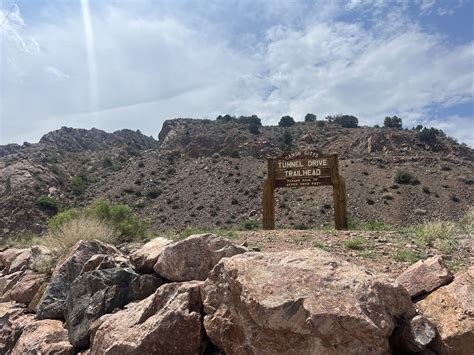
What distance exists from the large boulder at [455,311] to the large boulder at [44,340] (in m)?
4.65

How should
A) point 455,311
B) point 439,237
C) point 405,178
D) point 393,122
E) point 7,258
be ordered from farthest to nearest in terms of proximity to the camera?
1. point 393,122
2. point 405,178
3. point 7,258
4. point 439,237
5. point 455,311

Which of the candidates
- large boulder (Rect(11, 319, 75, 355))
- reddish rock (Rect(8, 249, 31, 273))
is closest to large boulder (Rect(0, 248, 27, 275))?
reddish rock (Rect(8, 249, 31, 273))

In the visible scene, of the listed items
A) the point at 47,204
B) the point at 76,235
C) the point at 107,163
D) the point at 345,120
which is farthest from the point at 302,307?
the point at 345,120

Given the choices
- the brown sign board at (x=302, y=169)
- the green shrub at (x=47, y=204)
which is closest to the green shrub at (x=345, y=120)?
the green shrub at (x=47, y=204)

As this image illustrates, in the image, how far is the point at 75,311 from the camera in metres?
6.40

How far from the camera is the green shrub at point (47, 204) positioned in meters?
44.2

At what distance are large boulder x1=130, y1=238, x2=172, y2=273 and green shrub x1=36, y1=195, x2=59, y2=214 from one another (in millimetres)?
40516

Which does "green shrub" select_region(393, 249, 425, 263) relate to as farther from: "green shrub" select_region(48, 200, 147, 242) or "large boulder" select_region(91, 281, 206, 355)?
"green shrub" select_region(48, 200, 147, 242)

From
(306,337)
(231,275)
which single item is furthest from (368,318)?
(231,275)

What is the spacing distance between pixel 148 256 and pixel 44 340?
1.92m

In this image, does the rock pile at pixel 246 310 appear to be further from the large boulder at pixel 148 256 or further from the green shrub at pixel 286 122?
the green shrub at pixel 286 122

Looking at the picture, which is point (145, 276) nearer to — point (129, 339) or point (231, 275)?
point (129, 339)

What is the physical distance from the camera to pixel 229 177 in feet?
154

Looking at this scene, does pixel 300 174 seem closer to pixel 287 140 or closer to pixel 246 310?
pixel 246 310
